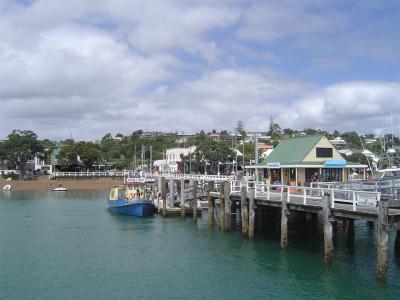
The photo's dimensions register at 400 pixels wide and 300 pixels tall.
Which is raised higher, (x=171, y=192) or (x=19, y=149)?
(x=19, y=149)

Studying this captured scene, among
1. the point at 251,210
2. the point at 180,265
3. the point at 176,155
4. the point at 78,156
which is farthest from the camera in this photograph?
the point at 176,155

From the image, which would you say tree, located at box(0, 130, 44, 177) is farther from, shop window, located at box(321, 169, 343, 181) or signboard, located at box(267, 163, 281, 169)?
shop window, located at box(321, 169, 343, 181)

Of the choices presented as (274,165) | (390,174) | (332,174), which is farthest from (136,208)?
(390,174)

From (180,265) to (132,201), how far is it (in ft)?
Answer: 79.2

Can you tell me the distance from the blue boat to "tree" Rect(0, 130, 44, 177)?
60.8 metres

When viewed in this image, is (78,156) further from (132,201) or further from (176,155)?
(132,201)

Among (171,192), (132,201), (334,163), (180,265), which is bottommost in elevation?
(180,265)

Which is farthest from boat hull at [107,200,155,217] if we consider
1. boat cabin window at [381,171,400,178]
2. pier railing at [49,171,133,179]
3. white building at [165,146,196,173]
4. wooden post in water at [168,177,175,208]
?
white building at [165,146,196,173]

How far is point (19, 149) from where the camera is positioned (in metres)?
111

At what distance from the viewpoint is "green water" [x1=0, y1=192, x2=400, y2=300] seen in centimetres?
2414

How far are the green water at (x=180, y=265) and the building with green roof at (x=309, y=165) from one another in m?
4.54

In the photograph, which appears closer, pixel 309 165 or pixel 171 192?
pixel 309 165

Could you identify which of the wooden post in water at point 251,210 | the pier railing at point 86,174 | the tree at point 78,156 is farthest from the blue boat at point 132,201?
the tree at point 78,156

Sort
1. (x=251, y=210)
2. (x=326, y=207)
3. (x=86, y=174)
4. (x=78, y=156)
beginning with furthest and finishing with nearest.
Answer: (x=78, y=156)
(x=86, y=174)
(x=251, y=210)
(x=326, y=207)
